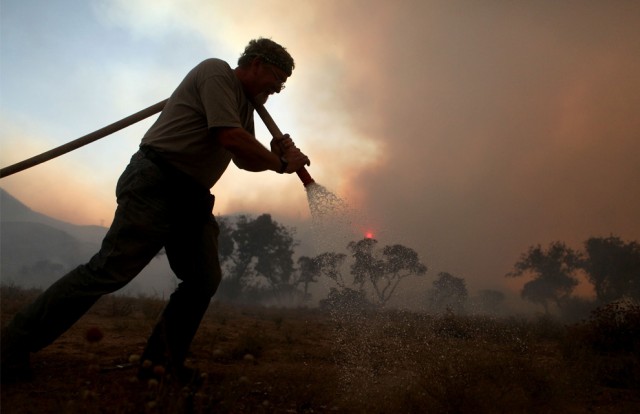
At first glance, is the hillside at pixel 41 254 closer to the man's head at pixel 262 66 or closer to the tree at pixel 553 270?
the tree at pixel 553 270

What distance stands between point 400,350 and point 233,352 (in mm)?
1957

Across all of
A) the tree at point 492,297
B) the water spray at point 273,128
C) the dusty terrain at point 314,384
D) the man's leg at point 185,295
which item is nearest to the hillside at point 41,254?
the tree at point 492,297

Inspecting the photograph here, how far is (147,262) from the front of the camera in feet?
7.30

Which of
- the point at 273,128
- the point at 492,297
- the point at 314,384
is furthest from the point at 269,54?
the point at 492,297

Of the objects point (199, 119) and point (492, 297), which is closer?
point (199, 119)

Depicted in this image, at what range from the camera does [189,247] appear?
251cm

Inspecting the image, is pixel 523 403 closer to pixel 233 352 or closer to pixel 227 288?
pixel 233 352

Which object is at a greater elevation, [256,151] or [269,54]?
[269,54]

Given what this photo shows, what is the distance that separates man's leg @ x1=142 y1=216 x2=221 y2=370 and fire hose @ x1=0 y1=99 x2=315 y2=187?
91cm

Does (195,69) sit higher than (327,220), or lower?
higher

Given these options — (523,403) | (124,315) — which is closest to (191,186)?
(523,403)

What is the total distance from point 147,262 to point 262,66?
1.54 m

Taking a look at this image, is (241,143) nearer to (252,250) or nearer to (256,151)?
(256,151)

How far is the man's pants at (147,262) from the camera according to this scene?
1937 millimetres
